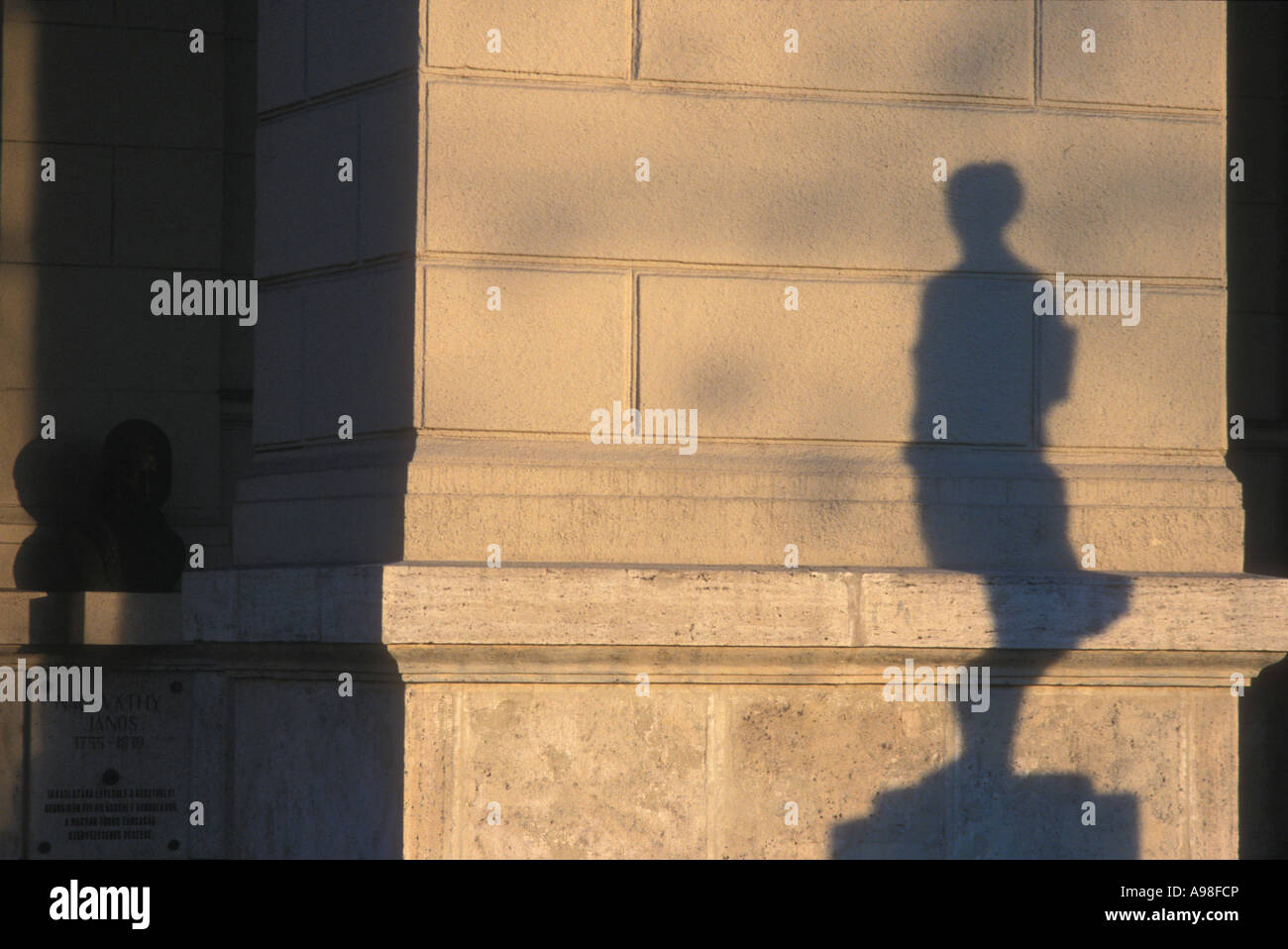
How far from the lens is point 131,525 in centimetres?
883

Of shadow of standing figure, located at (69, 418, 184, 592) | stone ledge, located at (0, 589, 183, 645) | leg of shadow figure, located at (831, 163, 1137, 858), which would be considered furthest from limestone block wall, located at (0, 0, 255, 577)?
leg of shadow figure, located at (831, 163, 1137, 858)

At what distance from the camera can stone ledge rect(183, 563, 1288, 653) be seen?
5246mm

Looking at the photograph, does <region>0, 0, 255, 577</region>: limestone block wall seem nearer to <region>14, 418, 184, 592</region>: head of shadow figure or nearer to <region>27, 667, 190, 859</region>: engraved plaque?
<region>14, 418, 184, 592</region>: head of shadow figure

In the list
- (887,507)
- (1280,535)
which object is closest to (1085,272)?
(887,507)

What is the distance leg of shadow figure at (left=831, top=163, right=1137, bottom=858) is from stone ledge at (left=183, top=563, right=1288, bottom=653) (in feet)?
0.07

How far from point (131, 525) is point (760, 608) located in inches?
181

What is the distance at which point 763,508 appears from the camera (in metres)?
5.72

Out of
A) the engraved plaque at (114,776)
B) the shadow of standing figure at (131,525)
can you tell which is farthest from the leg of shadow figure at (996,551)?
the shadow of standing figure at (131,525)

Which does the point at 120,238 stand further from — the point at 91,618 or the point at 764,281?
the point at 764,281

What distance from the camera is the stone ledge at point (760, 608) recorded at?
5.25 meters

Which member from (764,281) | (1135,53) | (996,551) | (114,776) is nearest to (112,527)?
(114,776)

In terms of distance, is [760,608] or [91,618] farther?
[91,618]

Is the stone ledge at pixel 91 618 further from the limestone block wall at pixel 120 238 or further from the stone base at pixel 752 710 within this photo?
the stone base at pixel 752 710

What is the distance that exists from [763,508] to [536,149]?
1.46 m
